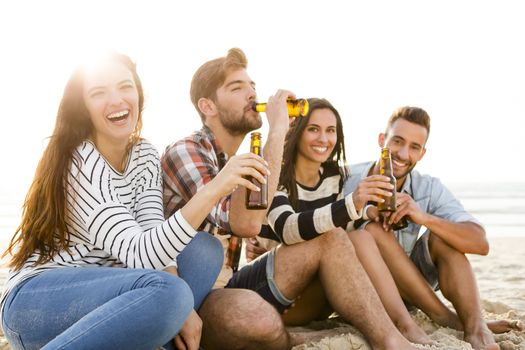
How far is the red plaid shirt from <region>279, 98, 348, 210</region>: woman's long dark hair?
66 centimetres

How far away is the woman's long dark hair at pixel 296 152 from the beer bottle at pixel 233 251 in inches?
17.5

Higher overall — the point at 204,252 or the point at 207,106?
the point at 207,106

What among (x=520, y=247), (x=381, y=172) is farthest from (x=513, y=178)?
(x=381, y=172)

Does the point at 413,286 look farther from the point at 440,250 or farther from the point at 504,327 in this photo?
the point at 504,327

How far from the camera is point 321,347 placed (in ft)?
11.6

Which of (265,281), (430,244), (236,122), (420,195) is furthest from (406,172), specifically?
(265,281)

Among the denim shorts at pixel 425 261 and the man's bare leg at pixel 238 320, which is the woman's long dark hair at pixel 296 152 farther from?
the man's bare leg at pixel 238 320

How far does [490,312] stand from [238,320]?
2.66 m

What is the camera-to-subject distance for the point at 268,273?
3.62m

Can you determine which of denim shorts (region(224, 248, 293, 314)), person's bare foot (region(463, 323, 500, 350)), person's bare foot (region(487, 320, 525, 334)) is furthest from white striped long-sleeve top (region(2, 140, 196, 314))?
person's bare foot (region(487, 320, 525, 334))

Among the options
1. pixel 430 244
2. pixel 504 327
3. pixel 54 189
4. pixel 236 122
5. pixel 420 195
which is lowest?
pixel 504 327

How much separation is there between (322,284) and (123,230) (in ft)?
4.20

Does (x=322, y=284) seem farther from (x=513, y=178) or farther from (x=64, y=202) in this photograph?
(x=513, y=178)

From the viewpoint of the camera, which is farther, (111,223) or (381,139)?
(381,139)
